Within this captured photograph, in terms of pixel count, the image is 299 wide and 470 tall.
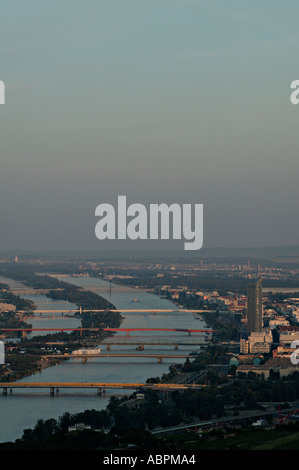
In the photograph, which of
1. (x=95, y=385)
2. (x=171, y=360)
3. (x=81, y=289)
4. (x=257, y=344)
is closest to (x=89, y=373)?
(x=95, y=385)

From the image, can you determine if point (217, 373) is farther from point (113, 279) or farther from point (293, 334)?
point (113, 279)

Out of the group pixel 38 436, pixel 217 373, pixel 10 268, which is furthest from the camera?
pixel 10 268

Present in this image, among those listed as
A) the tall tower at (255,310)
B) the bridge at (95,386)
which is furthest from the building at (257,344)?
the bridge at (95,386)

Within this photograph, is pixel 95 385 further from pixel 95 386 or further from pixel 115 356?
pixel 115 356

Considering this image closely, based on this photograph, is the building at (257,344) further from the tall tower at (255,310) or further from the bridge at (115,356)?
the tall tower at (255,310)

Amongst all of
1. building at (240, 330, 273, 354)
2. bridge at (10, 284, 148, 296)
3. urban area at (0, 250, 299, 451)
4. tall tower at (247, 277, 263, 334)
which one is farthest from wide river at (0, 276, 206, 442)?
bridge at (10, 284, 148, 296)
